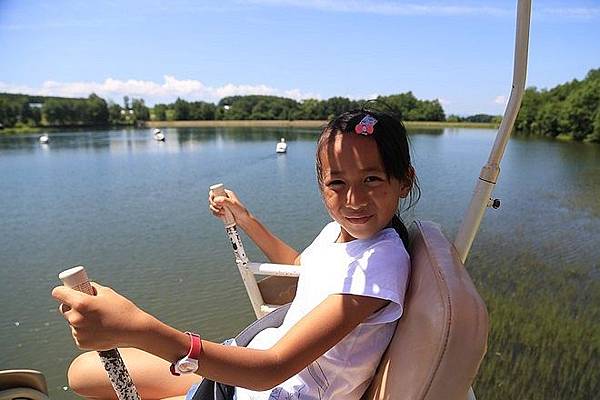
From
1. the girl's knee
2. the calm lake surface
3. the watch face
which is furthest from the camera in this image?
the calm lake surface

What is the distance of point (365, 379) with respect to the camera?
1394 mm

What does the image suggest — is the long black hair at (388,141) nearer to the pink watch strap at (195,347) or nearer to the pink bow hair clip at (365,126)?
the pink bow hair clip at (365,126)

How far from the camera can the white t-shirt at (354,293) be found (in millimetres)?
1300

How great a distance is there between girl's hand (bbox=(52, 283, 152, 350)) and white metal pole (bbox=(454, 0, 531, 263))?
3.34 ft

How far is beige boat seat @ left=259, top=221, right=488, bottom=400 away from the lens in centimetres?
112

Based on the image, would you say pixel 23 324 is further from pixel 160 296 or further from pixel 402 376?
pixel 402 376

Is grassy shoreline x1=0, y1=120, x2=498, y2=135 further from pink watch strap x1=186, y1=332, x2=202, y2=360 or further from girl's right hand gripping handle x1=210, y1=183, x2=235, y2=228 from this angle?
pink watch strap x1=186, y1=332, x2=202, y2=360

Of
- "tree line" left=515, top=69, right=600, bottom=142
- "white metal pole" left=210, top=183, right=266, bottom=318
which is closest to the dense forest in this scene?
"tree line" left=515, top=69, right=600, bottom=142

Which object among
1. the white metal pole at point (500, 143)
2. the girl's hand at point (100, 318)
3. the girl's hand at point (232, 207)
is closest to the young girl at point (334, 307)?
the girl's hand at point (100, 318)

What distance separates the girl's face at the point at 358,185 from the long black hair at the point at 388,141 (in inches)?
0.7

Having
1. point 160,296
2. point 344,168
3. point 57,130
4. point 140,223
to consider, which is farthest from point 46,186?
point 57,130

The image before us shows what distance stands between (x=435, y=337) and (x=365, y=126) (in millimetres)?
567

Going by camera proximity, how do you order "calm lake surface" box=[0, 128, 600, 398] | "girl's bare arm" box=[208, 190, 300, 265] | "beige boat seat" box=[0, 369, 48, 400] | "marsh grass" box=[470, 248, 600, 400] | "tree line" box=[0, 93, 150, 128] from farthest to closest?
1. "tree line" box=[0, 93, 150, 128]
2. "calm lake surface" box=[0, 128, 600, 398]
3. "marsh grass" box=[470, 248, 600, 400]
4. "girl's bare arm" box=[208, 190, 300, 265]
5. "beige boat seat" box=[0, 369, 48, 400]

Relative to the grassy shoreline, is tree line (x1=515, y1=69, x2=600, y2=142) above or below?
above
